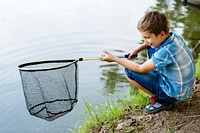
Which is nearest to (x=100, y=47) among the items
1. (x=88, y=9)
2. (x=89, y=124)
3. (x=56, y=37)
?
(x=56, y=37)

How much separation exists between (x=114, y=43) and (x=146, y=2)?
200 inches

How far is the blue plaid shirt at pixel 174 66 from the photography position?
9.02ft

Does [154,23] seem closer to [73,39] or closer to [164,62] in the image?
[164,62]

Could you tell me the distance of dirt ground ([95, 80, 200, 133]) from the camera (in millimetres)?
2797


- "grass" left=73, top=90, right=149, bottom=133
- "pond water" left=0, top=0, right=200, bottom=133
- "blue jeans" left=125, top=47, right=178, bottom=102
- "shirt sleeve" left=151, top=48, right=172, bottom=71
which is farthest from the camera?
"pond water" left=0, top=0, right=200, bottom=133

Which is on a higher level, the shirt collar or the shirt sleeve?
the shirt collar

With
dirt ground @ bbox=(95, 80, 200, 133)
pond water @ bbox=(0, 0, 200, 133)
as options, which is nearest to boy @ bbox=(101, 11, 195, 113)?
dirt ground @ bbox=(95, 80, 200, 133)

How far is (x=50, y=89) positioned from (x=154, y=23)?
121 centimetres

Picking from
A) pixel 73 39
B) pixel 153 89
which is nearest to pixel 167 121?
pixel 153 89

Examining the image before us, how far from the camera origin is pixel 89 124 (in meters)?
3.34

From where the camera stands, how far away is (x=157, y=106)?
309 cm

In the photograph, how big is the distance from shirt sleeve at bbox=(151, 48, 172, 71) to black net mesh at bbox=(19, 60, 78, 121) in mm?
773

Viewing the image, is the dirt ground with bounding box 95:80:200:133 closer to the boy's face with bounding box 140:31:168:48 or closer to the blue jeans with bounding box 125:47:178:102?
the blue jeans with bounding box 125:47:178:102

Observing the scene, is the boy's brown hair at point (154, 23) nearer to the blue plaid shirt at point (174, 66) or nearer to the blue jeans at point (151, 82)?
the blue plaid shirt at point (174, 66)
